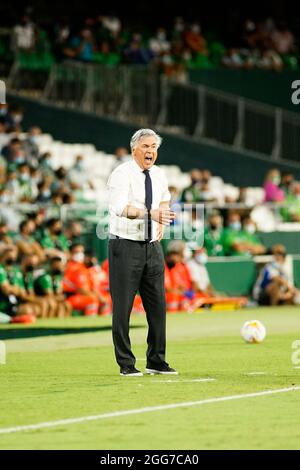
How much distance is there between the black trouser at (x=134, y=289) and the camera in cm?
1273

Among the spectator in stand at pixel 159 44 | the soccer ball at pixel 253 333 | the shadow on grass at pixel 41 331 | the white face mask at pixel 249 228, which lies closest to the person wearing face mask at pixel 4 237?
the shadow on grass at pixel 41 331

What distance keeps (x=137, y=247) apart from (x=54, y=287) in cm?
1142

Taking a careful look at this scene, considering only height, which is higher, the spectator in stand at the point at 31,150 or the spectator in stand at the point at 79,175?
the spectator in stand at the point at 31,150

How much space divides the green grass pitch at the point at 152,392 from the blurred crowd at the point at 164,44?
47.7 ft

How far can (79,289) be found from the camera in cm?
2430

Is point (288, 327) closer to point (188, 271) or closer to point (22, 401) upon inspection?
point (188, 271)

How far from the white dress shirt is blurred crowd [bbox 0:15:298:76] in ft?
64.9

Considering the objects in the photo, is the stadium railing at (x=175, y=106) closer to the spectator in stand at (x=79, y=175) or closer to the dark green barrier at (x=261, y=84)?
the dark green barrier at (x=261, y=84)

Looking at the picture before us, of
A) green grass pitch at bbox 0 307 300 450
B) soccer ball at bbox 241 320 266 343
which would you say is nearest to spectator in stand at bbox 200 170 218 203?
green grass pitch at bbox 0 307 300 450

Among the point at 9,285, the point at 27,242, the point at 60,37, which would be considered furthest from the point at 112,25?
the point at 9,285

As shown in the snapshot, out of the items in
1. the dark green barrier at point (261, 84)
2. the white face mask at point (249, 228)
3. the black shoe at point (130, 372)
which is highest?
the dark green barrier at point (261, 84)

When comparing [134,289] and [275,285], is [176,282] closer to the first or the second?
[275,285]

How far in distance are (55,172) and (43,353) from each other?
1184 centimetres

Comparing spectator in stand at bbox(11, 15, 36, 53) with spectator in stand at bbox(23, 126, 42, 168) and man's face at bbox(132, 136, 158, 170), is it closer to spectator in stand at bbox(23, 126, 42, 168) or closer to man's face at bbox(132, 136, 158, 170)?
spectator in stand at bbox(23, 126, 42, 168)
